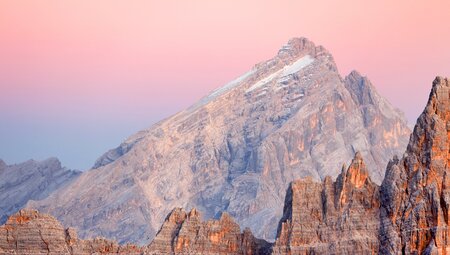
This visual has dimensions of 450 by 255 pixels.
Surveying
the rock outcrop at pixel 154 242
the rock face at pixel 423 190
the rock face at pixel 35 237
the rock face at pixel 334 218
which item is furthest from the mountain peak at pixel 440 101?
the rock face at pixel 35 237

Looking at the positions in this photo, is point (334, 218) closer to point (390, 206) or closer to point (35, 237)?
point (390, 206)

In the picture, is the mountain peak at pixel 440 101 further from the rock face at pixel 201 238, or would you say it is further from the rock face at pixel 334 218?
the rock face at pixel 201 238

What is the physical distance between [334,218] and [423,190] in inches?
336

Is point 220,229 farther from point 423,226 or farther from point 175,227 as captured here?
point 423,226

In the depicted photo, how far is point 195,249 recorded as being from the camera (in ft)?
534

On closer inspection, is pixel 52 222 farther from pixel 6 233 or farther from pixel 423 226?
pixel 423 226

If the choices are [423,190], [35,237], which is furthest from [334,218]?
[35,237]

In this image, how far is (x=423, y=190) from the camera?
151375 mm

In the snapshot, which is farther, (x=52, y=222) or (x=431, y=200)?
(x=52, y=222)

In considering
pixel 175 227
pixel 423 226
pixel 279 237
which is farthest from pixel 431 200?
pixel 175 227

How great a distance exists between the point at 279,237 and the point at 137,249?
15.0 meters

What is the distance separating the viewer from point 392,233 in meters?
152

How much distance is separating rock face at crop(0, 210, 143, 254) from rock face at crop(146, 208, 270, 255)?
5.73m

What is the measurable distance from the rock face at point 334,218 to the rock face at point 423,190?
1.25 meters
